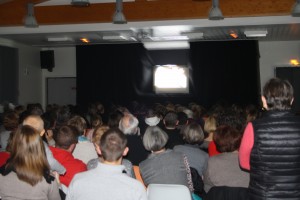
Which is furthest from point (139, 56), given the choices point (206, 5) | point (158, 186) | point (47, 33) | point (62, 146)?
point (158, 186)

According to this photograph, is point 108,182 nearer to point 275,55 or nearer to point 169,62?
point 169,62

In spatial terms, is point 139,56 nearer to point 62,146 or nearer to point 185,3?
point 185,3

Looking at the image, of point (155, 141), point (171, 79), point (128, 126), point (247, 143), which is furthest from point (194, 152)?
point (171, 79)

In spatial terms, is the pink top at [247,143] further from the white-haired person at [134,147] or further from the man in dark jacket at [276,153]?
the white-haired person at [134,147]

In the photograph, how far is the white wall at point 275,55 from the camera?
11703mm

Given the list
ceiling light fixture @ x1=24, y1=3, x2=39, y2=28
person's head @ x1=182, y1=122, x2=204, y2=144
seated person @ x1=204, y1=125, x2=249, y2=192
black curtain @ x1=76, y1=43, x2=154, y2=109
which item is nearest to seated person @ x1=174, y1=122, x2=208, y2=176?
person's head @ x1=182, y1=122, x2=204, y2=144

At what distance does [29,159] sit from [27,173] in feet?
0.28

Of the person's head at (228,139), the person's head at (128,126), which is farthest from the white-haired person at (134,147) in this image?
the person's head at (228,139)

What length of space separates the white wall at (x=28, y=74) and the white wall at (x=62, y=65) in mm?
197

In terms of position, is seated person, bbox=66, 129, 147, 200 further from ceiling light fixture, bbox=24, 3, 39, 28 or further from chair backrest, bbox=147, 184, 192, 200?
ceiling light fixture, bbox=24, 3, 39, 28

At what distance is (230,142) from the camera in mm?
3285

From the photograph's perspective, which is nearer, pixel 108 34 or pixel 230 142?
pixel 230 142

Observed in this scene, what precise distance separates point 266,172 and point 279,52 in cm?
1000

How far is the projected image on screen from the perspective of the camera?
1241 centimetres
